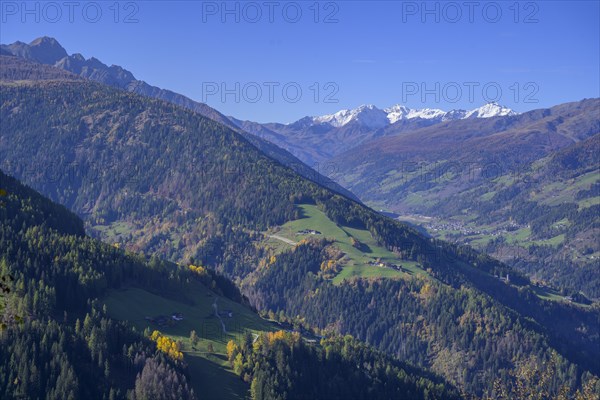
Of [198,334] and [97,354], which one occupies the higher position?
[97,354]

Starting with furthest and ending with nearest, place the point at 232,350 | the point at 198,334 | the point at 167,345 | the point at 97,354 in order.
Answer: the point at 198,334 → the point at 232,350 → the point at 167,345 → the point at 97,354

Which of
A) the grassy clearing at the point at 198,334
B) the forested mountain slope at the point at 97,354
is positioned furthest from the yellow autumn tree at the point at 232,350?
the grassy clearing at the point at 198,334

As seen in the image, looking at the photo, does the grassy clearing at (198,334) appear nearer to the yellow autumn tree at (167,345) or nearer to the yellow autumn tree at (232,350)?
the yellow autumn tree at (232,350)

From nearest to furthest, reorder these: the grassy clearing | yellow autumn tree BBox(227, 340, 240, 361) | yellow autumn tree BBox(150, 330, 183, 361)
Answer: the grassy clearing → yellow autumn tree BBox(150, 330, 183, 361) → yellow autumn tree BBox(227, 340, 240, 361)

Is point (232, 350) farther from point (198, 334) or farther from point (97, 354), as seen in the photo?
point (97, 354)

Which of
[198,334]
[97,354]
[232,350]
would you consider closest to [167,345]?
[232,350]

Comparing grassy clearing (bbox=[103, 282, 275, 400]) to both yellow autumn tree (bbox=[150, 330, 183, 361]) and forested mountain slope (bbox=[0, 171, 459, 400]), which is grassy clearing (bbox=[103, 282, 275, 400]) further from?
yellow autumn tree (bbox=[150, 330, 183, 361])

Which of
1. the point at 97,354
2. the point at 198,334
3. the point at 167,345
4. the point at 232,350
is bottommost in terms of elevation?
the point at 232,350

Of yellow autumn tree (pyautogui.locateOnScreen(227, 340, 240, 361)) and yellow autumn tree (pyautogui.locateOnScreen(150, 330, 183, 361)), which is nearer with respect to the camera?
yellow autumn tree (pyautogui.locateOnScreen(150, 330, 183, 361))

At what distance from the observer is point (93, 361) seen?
14650 cm

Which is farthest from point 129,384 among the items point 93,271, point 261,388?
point 93,271

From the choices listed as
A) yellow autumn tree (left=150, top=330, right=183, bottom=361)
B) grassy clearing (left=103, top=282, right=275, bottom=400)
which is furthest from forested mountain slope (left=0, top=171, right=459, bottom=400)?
grassy clearing (left=103, top=282, right=275, bottom=400)

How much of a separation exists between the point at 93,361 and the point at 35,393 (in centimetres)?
1475

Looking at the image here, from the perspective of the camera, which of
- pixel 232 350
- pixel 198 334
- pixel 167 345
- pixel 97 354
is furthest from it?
pixel 198 334
